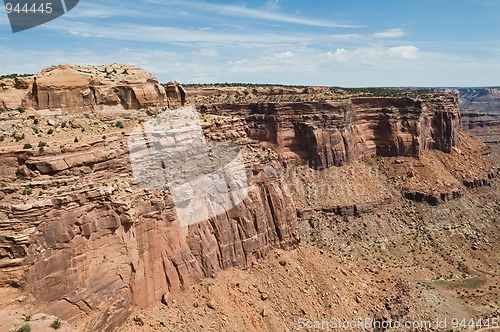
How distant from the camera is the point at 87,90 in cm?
3338

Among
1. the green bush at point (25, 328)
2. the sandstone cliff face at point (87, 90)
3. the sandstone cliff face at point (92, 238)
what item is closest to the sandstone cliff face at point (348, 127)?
the sandstone cliff face at point (87, 90)

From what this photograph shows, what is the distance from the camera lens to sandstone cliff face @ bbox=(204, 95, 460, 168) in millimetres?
80938

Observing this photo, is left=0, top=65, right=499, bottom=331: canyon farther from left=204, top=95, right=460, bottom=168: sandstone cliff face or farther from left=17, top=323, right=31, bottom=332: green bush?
left=204, top=95, right=460, bottom=168: sandstone cliff face

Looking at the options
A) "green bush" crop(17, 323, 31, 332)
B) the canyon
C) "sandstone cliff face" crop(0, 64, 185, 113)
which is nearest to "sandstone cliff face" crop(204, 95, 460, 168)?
the canyon

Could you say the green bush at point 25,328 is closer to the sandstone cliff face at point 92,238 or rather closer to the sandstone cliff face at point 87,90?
the sandstone cliff face at point 92,238

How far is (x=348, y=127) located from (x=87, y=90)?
60.7m

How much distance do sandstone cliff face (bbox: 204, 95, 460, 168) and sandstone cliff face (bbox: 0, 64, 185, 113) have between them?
42997 millimetres

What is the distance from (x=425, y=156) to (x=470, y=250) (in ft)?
78.7

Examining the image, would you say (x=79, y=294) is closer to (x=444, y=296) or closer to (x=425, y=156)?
(x=444, y=296)

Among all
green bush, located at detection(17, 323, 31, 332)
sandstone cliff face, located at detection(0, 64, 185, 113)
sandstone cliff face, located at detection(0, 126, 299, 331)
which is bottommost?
green bush, located at detection(17, 323, 31, 332)

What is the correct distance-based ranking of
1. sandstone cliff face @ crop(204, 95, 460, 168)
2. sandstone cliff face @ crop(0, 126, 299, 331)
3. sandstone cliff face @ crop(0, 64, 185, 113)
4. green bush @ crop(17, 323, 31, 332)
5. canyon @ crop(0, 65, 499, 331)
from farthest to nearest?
sandstone cliff face @ crop(204, 95, 460, 168) → sandstone cliff face @ crop(0, 64, 185, 113) → canyon @ crop(0, 65, 499, 331) → sandstone cliff face @ crop(0, 126, 299, 331) → green bush @ crop(17, 323, 31, 332)

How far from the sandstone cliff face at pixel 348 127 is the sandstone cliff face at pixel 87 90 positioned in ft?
141

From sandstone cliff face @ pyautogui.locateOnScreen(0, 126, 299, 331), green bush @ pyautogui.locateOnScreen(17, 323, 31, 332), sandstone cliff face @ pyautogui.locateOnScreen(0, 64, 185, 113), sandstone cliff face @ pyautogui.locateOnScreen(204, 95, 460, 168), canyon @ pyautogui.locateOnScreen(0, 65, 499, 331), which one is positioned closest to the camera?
green bush @ pyautogui.locateOnScreen(17, 323, 31, 332)

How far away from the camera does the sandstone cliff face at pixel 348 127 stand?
8094 centimetres
